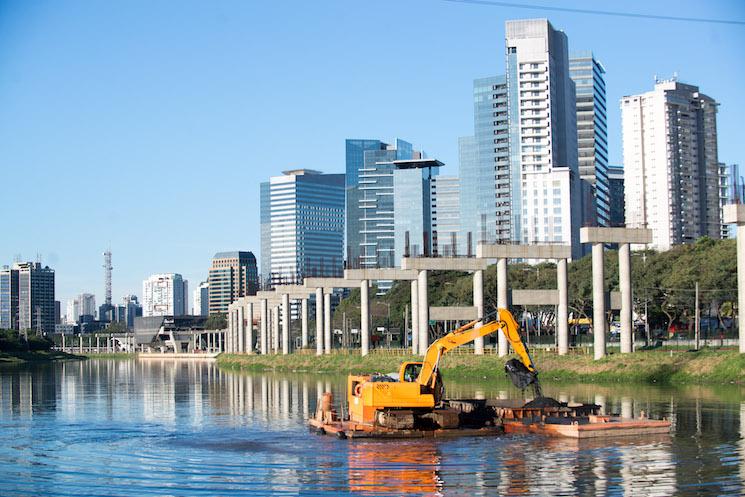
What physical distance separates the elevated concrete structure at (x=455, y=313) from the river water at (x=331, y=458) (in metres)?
26.3

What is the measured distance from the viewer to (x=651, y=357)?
64.1 metres

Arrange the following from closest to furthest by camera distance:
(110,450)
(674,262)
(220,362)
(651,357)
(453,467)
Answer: (453,467) → (110,450) → (651,357) → (674,262) → (220,362)

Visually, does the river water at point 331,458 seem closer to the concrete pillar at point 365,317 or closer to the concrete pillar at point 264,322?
the concrete pillar at point 365,317

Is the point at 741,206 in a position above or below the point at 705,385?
above

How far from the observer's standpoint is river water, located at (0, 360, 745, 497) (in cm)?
2508

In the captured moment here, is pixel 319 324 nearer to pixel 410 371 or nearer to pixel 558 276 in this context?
pixel 558 276

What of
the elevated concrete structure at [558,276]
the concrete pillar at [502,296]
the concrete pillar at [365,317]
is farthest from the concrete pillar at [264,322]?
the elevated concrete structure at [558,276]

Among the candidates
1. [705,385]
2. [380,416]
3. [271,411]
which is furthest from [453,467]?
[705,385]

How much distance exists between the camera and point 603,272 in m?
66.9

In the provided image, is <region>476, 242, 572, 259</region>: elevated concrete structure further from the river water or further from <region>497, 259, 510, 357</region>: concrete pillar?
the river water

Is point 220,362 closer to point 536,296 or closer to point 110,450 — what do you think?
point 536,296

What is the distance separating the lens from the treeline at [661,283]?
86.1 m

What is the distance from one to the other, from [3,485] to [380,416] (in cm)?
1270

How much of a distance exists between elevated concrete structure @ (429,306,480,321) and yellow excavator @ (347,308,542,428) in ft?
125
